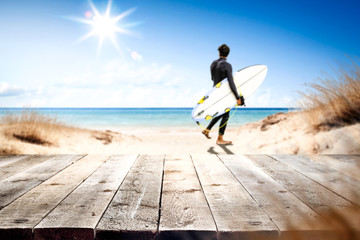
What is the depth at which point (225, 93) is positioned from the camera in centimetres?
490

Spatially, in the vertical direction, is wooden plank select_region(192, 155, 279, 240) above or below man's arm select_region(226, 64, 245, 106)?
below

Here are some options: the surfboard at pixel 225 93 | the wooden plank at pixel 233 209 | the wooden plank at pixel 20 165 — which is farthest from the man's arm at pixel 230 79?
the wooden plank at pixel 20 165

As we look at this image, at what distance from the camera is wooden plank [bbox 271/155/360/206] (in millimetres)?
1374

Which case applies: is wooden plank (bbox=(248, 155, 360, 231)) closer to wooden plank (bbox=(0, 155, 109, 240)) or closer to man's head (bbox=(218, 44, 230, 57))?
wooden plank (bbox=(0, 155, 109, 240))

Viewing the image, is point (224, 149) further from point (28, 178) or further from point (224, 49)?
point (28, 178)

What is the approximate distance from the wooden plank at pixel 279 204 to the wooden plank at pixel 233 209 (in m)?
0.04

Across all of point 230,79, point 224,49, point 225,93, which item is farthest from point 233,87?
point 224,49

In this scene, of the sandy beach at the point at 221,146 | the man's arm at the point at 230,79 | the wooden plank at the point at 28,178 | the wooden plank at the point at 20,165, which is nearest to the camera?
the wooden plank at the point at 28,178

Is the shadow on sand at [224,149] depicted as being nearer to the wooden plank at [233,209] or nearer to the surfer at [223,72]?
the surfer at [223,72]

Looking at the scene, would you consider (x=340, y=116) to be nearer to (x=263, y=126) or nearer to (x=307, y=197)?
(x=263, y=126)

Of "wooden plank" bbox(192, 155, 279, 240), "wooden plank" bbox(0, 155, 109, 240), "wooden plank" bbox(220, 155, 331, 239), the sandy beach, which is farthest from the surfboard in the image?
"wooden plank" bbox(0, 155, 109, 240)

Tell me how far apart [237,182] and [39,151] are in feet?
12.3

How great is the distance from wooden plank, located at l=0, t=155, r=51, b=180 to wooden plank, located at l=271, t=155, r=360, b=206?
2.09m

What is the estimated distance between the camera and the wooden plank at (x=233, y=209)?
0.90m
